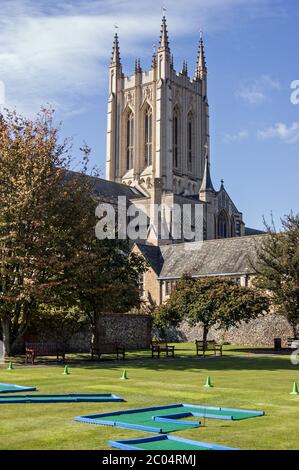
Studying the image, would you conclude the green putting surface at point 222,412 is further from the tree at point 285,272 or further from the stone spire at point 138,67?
the stone spire at point 138,67

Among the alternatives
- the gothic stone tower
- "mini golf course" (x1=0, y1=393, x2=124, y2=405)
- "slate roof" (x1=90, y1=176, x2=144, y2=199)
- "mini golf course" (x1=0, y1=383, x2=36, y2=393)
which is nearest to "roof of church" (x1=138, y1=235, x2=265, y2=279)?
"slate roof" (x1=90, y1=176, x2=144, y2=199)

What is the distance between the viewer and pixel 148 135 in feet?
395

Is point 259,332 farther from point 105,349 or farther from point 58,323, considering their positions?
point 105,349

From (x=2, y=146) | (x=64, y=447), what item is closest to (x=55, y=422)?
(x=64, y=447)

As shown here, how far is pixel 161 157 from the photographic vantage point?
114 meters

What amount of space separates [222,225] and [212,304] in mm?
63649

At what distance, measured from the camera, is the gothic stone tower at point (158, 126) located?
380 ft

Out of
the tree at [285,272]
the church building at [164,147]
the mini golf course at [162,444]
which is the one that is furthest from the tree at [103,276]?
the church building at [164,147]

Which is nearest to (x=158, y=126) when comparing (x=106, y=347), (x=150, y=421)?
(x=106, y=347)

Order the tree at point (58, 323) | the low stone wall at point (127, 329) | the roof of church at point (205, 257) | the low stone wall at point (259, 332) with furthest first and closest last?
the roof of church at point (205, 257) < the low stone wall at point (259, 332) < the low stone wall at point (127, 329) < the tree at point (58, 323)

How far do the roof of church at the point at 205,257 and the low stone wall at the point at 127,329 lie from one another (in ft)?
40.7
